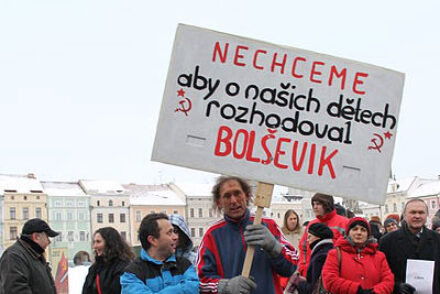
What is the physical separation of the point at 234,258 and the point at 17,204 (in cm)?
7007

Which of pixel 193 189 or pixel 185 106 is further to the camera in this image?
pixel 193 189

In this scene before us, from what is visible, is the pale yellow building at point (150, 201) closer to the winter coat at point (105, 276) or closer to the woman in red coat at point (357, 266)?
the winter coat at point (105, 276)

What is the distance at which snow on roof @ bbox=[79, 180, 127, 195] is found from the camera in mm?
76256

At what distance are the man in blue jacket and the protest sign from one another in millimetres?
508

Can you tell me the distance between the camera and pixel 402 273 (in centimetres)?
539

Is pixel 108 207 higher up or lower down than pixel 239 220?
lower down

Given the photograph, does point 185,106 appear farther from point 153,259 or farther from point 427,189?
point 427,189

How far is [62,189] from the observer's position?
75.4 meters

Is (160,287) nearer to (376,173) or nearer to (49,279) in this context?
(376,173)

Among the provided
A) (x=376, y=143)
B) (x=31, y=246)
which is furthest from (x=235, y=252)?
(x=31, y=246)

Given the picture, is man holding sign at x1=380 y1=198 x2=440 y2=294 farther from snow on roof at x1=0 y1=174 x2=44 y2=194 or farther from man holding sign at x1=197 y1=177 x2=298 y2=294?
snow on roof at x1=0 y1=174 x2=44 y2=194

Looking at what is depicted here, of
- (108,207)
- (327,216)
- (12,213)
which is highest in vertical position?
(327,216)

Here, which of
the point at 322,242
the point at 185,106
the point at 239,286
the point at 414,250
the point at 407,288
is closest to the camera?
the point at 239,286

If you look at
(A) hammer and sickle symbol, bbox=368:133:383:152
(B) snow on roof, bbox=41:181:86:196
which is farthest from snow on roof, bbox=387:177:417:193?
(A) hammer and sickle symbol, bbox=368:133:383:152
